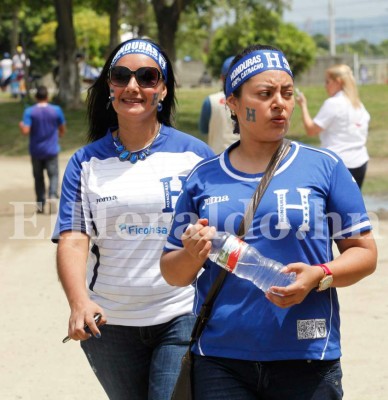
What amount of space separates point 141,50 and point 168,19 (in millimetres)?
22894

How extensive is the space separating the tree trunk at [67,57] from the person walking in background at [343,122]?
18.7 meters

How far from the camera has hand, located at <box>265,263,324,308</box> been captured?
2.98m

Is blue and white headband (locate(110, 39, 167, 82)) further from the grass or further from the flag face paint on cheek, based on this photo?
the grass

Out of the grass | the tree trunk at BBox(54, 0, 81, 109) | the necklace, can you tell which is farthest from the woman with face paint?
the tree trunk at BBox(54, 0, 81, 109)

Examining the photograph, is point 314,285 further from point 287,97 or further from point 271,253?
point 287,97

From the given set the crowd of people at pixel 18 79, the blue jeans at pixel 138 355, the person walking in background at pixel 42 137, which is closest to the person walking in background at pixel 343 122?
the person walking in background at pixel 42 137

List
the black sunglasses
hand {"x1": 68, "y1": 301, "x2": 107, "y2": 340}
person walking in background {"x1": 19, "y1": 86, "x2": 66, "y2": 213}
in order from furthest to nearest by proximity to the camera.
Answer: person walking in background {"x1": 19, "y1": 86, "x2": 66, "y2": 213} < the black sunglasses < hand {"x1": 68, "y1": 301, "x2": 107, "y2": 340}

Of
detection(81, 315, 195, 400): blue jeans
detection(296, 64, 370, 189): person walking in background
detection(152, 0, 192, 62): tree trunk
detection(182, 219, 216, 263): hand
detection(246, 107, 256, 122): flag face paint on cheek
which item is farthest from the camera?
detection(152, 0, 192, 62): tree trunk

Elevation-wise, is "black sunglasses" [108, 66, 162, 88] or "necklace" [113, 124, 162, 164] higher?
"black sunglasses" [108, 66, 162, 88]

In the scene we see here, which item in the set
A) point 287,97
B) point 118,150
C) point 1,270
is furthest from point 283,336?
point 1,270

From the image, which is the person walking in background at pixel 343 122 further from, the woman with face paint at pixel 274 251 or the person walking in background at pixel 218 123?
the woman with face paint at pixel 274 251

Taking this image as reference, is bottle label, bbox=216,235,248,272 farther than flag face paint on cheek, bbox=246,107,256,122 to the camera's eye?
No

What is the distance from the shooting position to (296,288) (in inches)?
117

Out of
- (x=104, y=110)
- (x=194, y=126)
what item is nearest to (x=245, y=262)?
(x=104, y=110)
